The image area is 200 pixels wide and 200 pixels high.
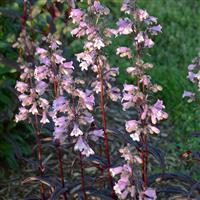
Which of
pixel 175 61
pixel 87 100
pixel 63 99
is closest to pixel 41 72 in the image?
pixel 63 99

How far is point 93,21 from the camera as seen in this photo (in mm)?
3359

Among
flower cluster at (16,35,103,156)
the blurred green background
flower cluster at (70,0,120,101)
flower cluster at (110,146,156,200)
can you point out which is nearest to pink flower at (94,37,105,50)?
flower cluster at (70,0,120,101)

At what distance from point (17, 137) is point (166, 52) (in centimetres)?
292

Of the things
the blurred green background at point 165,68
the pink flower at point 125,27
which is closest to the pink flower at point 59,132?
the pink flower at point 125,27

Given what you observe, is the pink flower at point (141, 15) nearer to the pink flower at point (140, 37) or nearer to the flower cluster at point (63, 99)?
the pink flower at point (140, 37)

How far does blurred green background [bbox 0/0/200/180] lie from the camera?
192 inches

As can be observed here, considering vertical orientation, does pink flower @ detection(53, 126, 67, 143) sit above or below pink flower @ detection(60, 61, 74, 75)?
below

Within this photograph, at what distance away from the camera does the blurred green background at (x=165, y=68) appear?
489 centimetres

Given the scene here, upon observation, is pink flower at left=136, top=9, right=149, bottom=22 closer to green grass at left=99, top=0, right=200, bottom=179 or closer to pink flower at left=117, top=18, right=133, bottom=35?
pink flower at left=117, top=18, right=133, bottom=35

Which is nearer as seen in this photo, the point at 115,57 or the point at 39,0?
the point at 39,0

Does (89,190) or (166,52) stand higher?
(166,52)

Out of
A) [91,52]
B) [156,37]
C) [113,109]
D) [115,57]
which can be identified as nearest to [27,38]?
[91,52]

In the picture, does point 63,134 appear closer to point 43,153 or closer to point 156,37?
point 43,153

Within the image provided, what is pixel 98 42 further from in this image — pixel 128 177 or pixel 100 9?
pixel 128 177
